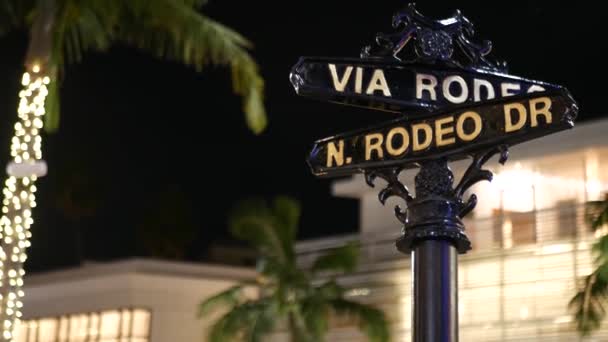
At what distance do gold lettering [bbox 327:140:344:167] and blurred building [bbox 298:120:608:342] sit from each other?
49.5 ft

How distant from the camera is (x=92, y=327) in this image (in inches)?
1180

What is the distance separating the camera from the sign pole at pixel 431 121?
5164mm

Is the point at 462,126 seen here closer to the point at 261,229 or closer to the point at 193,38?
the point at 193,38

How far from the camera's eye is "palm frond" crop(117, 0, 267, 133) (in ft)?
47.5

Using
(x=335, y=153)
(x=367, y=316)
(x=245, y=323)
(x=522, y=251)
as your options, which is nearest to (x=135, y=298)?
(x=245, y=323)

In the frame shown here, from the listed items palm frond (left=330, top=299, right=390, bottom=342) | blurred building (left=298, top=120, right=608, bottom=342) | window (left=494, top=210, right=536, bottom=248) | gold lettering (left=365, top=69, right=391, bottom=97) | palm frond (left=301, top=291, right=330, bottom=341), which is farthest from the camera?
palm frond (left=301, top=291, right=330, bottom=341)

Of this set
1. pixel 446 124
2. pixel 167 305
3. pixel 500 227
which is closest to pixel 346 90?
pixel 446 124

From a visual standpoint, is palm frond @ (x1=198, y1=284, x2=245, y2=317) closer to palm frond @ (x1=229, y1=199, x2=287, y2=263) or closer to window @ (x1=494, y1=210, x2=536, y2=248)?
palm frond @ (x1=229, y1=199, x2=287, y2=263)

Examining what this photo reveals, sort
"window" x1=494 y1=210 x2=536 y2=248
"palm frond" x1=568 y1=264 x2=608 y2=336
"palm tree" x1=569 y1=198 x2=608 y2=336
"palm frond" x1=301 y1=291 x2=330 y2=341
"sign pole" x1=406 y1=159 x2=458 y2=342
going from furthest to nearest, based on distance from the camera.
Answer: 1. "palm frond" x1=301 y1=291 x2=330 y2=341
2. "window" x1=494 y1=210 x2=536 y2=248
3. "palm frond" x1=568 y1=264 x2=608 y2=336
4. "palm tree" x1=569 y1=198 x2=608 y2=336
5. "sign pole" x1=406 y1=159 x2=458 y2=342

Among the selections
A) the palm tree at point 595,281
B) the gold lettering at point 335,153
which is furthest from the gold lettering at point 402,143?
the palm tree at point 595,281

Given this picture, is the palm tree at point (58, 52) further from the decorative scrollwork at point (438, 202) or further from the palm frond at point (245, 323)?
the palm frond at point (245, 323)

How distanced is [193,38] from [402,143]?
9488mm

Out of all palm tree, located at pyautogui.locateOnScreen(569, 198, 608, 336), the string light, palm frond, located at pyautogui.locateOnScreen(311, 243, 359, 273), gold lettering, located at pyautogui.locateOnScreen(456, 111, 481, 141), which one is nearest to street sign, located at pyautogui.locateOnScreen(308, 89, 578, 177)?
gold lettering, located at pyautogui.locateOnScreen(456, 111, 481, 141)

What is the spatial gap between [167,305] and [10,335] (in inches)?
665
